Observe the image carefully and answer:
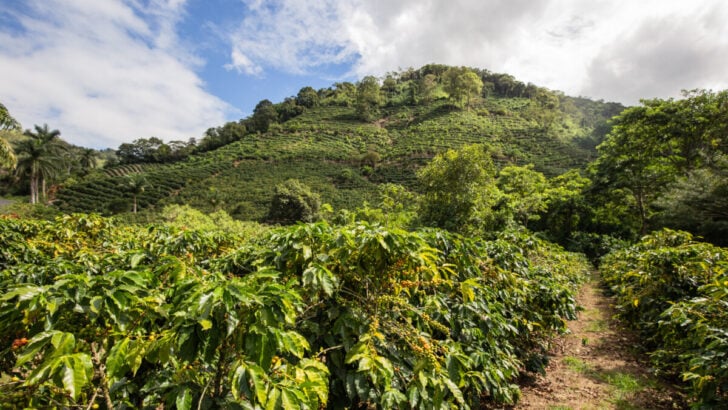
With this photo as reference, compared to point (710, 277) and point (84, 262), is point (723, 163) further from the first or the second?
point (84, 262)

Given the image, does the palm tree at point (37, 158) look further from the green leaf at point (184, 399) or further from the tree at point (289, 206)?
the green leaf at point (184, 399)

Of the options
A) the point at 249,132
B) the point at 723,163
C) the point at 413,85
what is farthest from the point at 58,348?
the point at 413,85

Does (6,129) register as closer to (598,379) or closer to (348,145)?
(598,379)

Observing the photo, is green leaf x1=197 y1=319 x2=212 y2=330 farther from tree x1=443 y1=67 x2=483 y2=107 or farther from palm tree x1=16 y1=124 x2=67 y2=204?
tree x1=443 y1=67 x2=483 y2=107

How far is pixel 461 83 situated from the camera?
6344 cm

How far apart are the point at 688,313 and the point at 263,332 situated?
4.75 meters

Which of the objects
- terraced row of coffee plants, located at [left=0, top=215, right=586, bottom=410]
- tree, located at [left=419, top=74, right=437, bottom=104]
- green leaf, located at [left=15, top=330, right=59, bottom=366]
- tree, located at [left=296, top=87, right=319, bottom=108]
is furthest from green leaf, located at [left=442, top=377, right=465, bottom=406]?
tree, located at [left=296, top=87, right=319, bottom=108]

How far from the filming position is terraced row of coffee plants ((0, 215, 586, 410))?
Result: 4.55 ft

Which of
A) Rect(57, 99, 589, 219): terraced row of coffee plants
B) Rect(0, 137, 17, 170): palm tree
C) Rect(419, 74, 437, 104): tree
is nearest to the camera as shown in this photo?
Rect(0, 137, 17, 170): palm tree

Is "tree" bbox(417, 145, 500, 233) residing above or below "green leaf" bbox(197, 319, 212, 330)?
above

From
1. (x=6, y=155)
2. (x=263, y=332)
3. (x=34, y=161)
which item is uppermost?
(x=34, y=161)

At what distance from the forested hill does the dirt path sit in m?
28.5

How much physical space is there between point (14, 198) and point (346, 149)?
45232mm

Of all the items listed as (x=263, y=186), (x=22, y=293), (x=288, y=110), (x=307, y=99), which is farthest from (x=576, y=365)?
(x=307, y=99)
